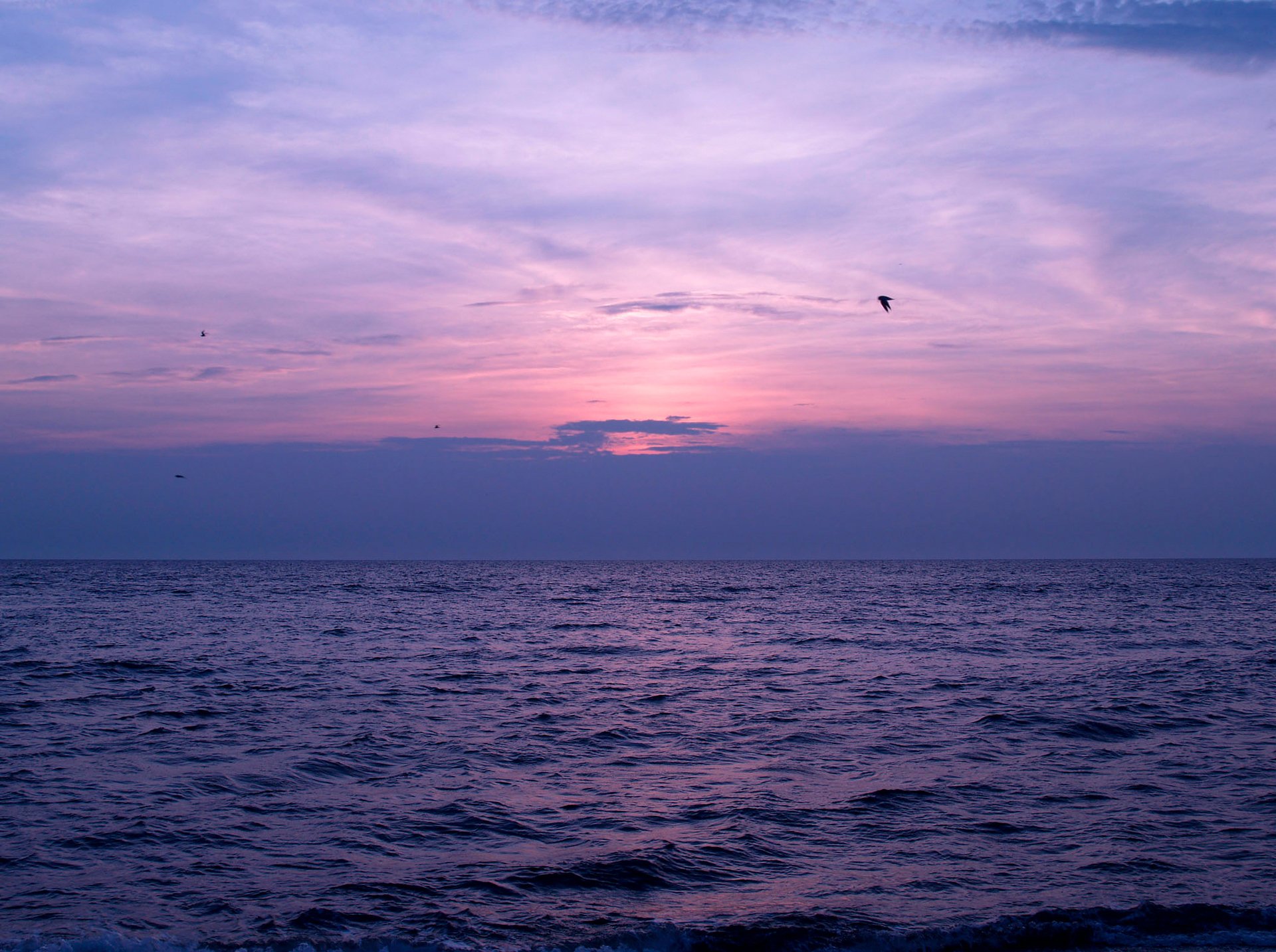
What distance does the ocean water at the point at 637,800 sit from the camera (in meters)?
9.97

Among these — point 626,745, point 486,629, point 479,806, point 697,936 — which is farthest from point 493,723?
point 486,629

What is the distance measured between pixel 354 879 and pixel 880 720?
1259 centimetres

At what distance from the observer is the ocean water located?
9.97m

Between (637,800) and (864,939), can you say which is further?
(637,800)

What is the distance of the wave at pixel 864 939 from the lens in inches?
368

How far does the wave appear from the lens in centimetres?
935

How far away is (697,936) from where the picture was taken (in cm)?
967

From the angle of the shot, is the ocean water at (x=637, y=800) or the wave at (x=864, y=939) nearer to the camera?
the wave at (x=864, y=939)

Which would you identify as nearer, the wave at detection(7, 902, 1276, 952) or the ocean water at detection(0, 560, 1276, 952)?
the wave at detection(7, 902, 1276, 952)

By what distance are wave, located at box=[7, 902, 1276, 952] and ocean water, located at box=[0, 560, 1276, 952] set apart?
0.04 m

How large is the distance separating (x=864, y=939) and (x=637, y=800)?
17.1 ft

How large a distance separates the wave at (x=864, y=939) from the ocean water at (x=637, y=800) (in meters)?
0.04

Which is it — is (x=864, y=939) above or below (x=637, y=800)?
above

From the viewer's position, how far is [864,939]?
9.52 meters
